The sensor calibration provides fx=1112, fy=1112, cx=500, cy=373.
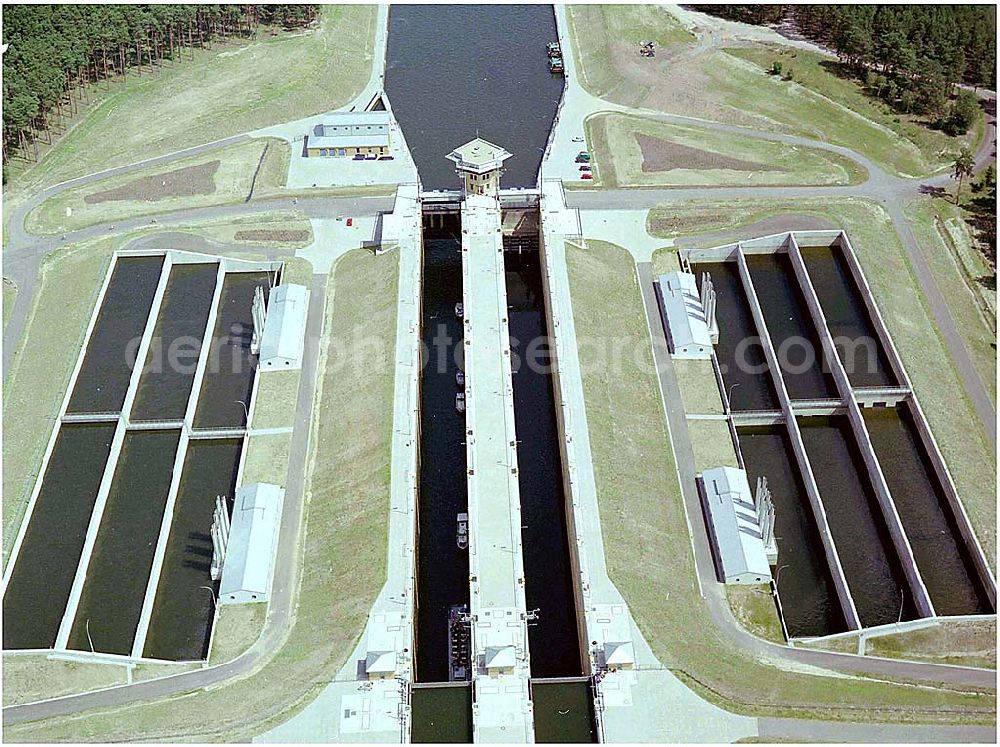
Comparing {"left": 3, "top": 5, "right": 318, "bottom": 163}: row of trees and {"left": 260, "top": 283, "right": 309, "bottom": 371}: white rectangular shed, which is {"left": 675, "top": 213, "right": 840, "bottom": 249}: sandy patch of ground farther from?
{"left": 3, "top": 5, "right": 318, "bottom": 163}: row of trees

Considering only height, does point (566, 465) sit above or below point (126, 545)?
above

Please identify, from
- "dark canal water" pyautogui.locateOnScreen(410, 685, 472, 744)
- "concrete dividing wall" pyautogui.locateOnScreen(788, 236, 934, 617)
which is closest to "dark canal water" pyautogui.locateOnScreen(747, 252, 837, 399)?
"concrete dividing wall" pyautogui.locateOnScreen(788, 236, 934, 617)

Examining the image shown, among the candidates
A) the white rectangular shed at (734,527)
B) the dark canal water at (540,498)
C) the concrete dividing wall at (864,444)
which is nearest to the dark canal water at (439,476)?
the dark canal water at (540,498)

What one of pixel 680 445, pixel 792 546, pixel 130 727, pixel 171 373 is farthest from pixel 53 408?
pixel 792 546

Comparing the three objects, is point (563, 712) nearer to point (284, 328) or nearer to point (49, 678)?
point (49, 678)

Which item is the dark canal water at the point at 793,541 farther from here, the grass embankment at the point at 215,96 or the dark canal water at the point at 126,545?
the grass embankment at the point at 215,96

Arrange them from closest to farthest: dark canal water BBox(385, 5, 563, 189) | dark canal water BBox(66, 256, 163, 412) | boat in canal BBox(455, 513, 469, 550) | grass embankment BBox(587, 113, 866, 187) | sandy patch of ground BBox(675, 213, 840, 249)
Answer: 1. boat in canal BBox(455, 513, 469, 550)
2. dark canal water BBox(66, 256, 163, 412)
3. sandy patch of ground BBox(675, 213, 840, 249)
4. grass embankment BBox(587, 113, 866, 187)
5. dark canal water BBox(385, 5, 563, 189)

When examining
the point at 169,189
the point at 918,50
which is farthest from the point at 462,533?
the point at 918,50
